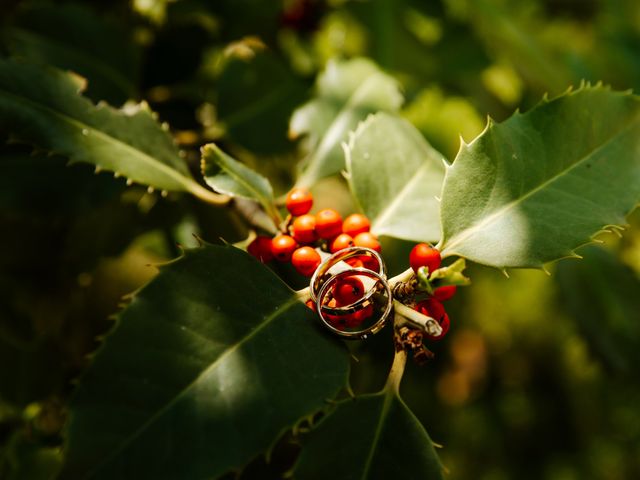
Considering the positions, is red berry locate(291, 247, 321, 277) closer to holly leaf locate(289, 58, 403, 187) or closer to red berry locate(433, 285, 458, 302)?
red berry locate(433, 285, 458, 302)

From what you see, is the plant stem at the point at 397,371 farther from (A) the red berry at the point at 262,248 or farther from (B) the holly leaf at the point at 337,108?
(B) the holly leaf at the point at 337,108

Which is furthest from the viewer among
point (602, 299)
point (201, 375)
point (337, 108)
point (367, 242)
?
point (602, 299)

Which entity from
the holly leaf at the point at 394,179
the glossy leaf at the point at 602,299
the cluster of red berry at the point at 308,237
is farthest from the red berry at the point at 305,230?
the glossy leaf at the point at 602,299

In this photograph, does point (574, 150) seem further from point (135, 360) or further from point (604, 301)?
point (604, 301)

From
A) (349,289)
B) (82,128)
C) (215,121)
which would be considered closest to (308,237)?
(349,289)

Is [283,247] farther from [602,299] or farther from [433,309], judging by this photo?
[602,299]

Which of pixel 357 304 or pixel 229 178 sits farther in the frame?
pixel 229 178
